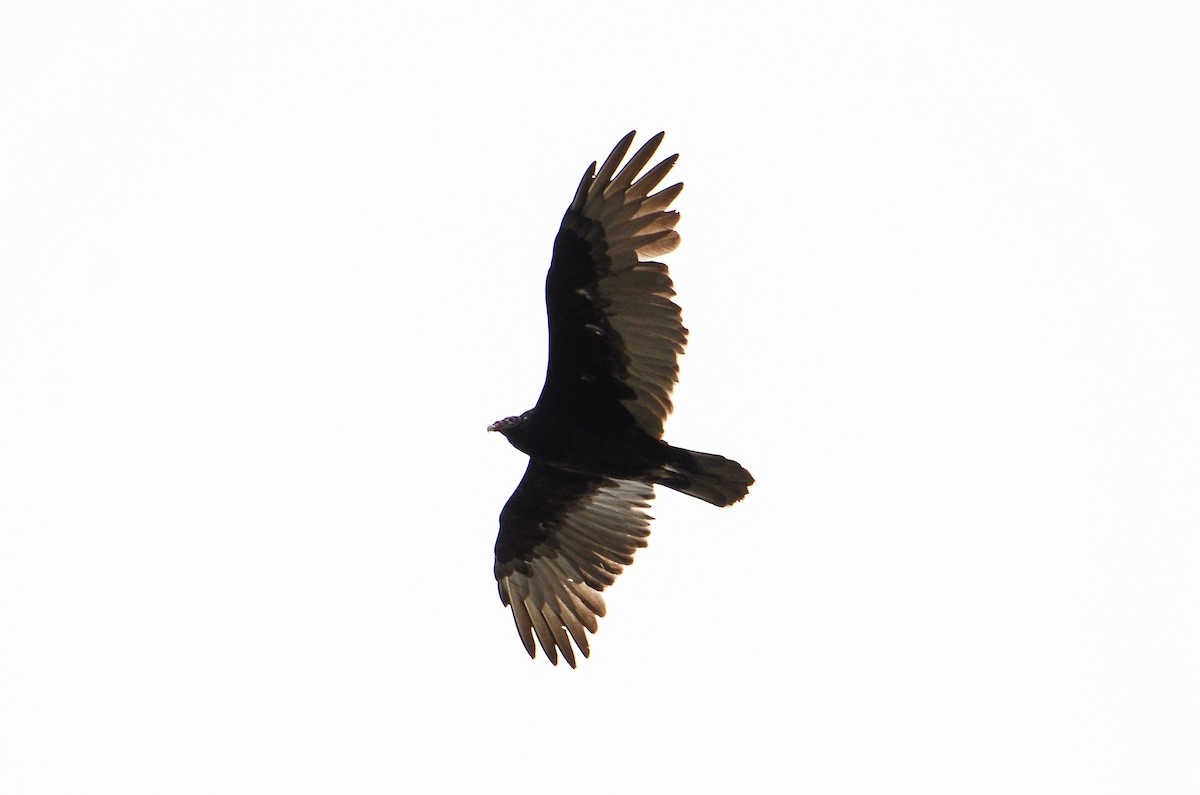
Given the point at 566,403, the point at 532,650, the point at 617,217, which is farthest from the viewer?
the point at 532,650

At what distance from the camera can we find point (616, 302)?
8617 millimetres

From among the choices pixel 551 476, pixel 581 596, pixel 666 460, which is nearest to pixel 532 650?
pixel 581 596

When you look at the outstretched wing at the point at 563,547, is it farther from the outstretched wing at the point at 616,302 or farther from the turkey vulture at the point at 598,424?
the outstretched wing at the point at 616,302

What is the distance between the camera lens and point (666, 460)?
29.5 ft

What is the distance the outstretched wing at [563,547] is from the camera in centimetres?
985

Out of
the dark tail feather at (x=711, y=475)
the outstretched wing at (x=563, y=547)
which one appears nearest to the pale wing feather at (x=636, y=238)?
the dark tail feather at (x=711, y=475)

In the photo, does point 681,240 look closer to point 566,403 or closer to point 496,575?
point 566,403

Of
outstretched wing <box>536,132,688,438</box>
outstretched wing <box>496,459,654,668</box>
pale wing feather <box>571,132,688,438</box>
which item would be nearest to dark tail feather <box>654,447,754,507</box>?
outstretched wing <box>536,132,688,438</box>

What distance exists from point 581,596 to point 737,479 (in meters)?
1.55

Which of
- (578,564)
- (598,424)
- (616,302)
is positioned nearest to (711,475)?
(598,424)

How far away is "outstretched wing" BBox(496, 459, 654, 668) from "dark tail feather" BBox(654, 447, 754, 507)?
0.84 m

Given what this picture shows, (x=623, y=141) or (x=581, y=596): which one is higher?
(x=623, y=141)

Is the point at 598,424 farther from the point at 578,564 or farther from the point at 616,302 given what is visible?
the point at 578,564

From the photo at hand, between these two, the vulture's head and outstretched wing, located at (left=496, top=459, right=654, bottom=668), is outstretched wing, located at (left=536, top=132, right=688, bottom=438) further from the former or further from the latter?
outstretched wing, located at (left=496, top=459, right=654, bottom=668)
